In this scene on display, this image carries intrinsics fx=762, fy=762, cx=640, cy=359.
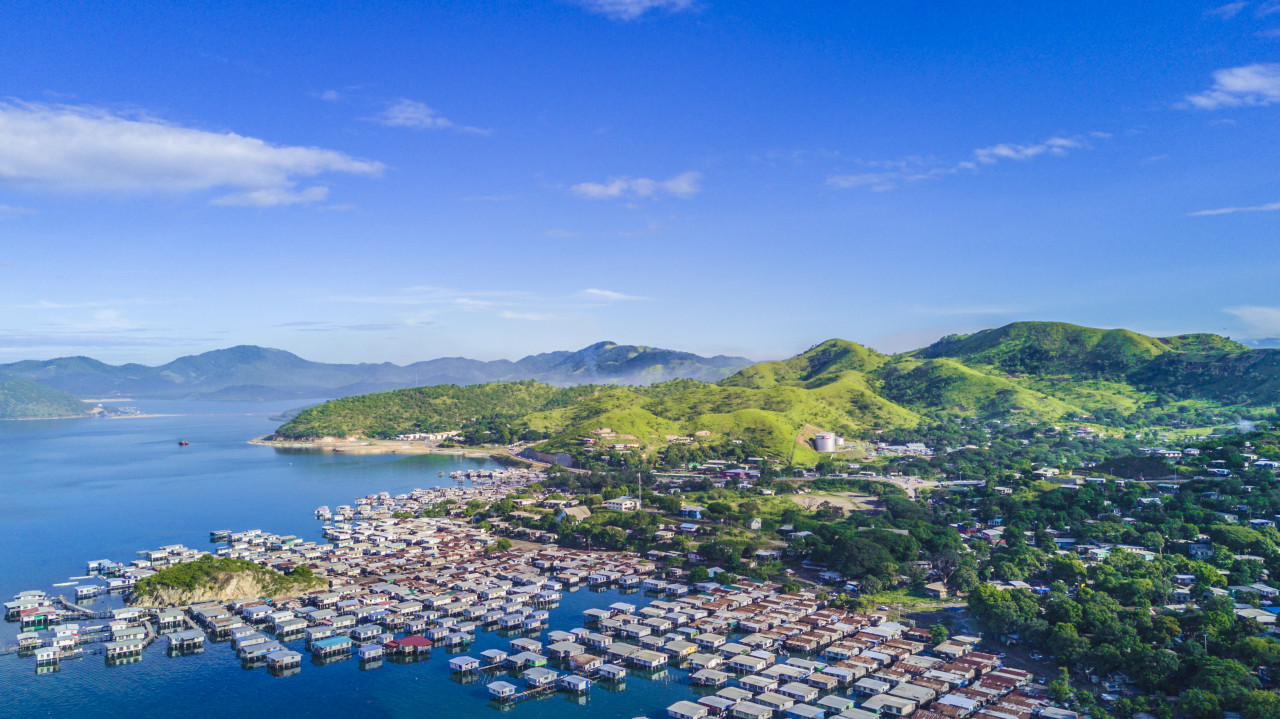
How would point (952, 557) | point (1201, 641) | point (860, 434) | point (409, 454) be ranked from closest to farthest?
point (1201, 641), point (952, 557), point (860, 434), point (409, 454)

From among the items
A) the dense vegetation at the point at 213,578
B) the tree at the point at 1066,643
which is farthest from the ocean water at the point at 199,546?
the tree at the point at 1066,643

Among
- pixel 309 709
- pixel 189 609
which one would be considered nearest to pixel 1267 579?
pixel 309 709

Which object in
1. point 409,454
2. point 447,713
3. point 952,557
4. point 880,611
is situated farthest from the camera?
point 409,454

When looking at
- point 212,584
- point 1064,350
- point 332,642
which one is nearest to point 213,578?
point 212,584

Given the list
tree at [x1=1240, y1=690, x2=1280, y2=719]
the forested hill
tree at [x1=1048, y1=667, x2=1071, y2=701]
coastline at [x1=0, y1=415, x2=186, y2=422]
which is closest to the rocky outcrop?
tree at [x1=1048, y1=667, x2=1071, y2=701]

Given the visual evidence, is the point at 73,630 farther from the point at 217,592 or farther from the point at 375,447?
the point at 375,447

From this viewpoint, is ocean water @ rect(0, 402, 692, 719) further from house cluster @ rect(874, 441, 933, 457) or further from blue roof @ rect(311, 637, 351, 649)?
house cluster @ rect(874, 441, 933, 457)

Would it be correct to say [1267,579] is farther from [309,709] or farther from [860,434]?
[860,434]
